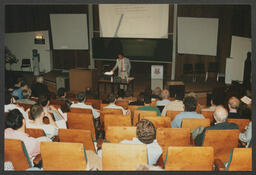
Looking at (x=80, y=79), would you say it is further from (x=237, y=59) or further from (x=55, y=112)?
(x=237, y=59)

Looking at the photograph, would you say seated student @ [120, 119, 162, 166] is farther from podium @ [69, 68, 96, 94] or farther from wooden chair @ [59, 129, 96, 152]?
podium @ [69, 68, 96, 94]

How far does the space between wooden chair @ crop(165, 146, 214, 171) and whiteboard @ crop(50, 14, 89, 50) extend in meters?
8.20

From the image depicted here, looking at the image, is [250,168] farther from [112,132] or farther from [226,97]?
[226,97]

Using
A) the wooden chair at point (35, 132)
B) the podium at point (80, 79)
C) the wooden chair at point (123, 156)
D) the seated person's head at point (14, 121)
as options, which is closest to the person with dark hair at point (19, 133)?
the seated person's head at point (14, 121)

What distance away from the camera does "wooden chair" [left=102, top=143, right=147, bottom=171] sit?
2.83 meters

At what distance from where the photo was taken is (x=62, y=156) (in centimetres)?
295

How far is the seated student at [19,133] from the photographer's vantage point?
3.11 m

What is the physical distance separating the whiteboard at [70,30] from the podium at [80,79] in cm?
245

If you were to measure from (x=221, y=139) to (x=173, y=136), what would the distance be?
0.62 m

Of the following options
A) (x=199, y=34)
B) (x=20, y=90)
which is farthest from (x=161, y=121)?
(x=199, y=34)

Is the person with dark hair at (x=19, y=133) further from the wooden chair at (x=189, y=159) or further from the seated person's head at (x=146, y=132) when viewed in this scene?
the wooden chair at (x=189, y=159)

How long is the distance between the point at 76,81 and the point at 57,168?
5420mm

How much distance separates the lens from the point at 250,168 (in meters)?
2.95

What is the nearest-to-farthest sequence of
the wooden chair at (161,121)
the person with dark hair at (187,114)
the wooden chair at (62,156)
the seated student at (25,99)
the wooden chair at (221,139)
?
the wooden chair at (62,156) < the wooden chair at (221,139) < the wooden chair at (161,121) < the person with dark hair at (187,114) < the seated student at (25,99)
